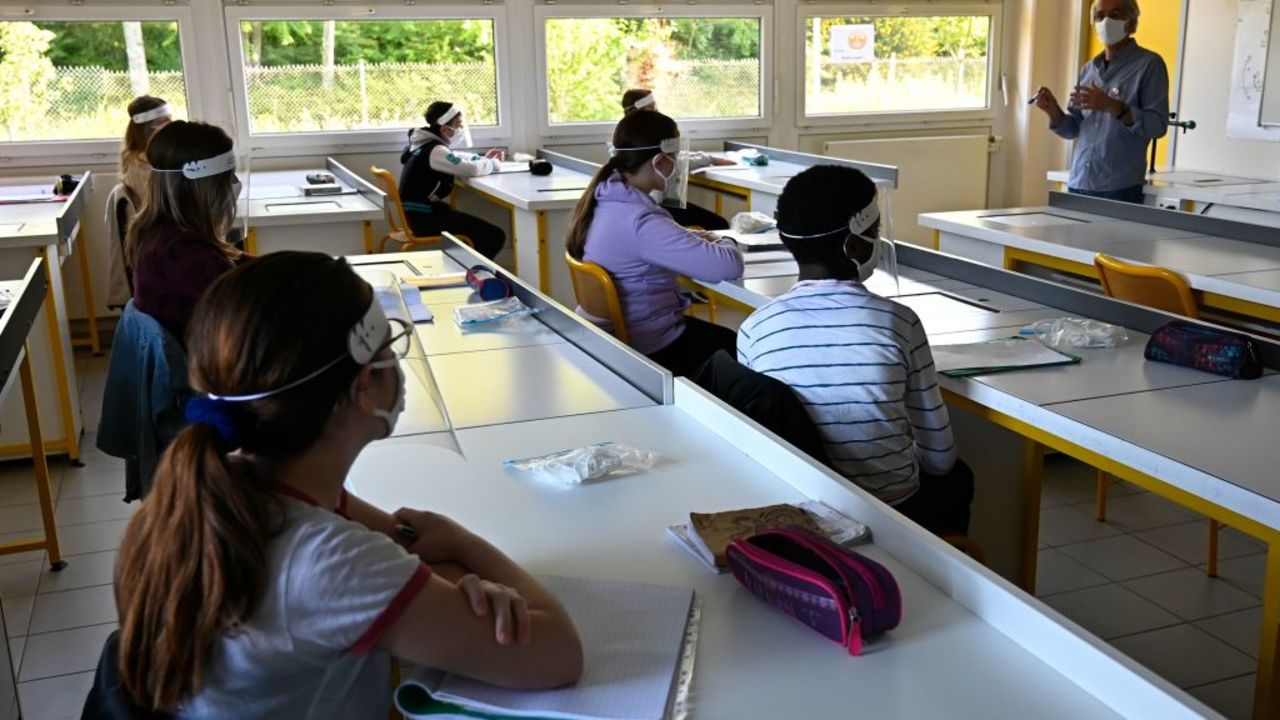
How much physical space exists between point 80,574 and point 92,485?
69 cm

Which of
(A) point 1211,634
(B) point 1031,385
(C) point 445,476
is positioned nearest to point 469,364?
(C) point 445,476

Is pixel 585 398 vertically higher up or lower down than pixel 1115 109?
lower down

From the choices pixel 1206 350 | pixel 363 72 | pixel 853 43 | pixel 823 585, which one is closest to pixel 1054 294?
pixel 1206 350

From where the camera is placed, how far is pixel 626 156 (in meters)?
3.15

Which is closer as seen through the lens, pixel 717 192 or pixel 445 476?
pixel 445 476

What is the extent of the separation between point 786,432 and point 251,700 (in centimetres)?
105

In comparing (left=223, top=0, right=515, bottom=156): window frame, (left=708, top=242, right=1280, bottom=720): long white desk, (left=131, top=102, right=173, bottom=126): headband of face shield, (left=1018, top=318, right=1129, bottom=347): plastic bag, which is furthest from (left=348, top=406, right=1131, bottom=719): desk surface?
(left=223, top=0, right=515, bottom=156): window frame

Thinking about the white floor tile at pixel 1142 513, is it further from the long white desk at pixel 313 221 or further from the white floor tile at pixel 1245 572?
the long white desk at pixel 313 221

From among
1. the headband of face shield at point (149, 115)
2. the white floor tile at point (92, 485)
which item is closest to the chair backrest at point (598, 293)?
the white floor tile at point (92, 485)

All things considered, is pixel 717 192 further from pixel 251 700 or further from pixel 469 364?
pixel 251 700

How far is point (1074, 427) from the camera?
75.3 inches

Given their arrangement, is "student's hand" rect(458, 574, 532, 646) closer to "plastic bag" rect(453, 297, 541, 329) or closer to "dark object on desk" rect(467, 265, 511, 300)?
"plastic bag" rect(453, 297, 541, 329)

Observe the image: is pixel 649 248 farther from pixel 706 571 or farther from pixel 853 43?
pixel 853 43

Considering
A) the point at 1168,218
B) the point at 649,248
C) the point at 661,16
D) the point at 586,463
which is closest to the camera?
the point at 586,463
